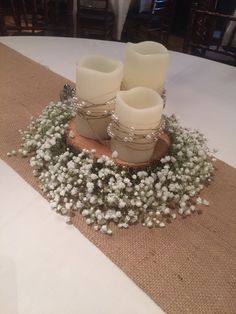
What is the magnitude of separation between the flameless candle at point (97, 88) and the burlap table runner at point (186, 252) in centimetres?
16

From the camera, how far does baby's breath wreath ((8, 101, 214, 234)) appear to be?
1.99ft

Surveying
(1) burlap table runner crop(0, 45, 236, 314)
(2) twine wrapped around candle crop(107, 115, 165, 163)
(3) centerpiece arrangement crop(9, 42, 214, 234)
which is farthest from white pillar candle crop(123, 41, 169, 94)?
(1) burlap table runner crop(0, 45, 236, 314)

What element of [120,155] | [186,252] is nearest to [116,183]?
[120,155]

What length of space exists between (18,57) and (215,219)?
0.93 meters

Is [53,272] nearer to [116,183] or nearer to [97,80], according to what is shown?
[116,183]

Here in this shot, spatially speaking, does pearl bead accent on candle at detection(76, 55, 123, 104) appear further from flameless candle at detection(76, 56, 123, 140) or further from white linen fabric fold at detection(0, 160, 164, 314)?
white linen fabric fold at detection(0, 160, 164, 314)

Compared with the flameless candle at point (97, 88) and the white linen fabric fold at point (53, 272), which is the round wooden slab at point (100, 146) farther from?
the white linen fabric fold at point (53, 272)

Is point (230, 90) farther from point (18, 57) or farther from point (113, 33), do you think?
point (113, 33)

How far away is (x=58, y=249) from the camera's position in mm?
556

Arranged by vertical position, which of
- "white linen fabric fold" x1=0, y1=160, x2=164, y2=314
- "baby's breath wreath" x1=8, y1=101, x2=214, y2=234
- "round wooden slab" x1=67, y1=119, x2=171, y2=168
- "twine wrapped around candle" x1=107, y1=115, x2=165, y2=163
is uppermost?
"twine wrapped around candle" x1=107, y1=115, x2=165, y2=163

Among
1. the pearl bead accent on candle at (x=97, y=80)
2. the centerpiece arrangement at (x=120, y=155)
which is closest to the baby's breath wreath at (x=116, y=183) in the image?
the centerpiece arrangement at (x=120, y=155)

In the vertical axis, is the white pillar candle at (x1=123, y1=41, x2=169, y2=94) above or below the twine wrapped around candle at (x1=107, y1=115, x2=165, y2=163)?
above

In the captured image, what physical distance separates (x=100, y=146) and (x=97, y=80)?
0.14 m

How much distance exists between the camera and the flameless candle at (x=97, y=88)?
2.10 feet
